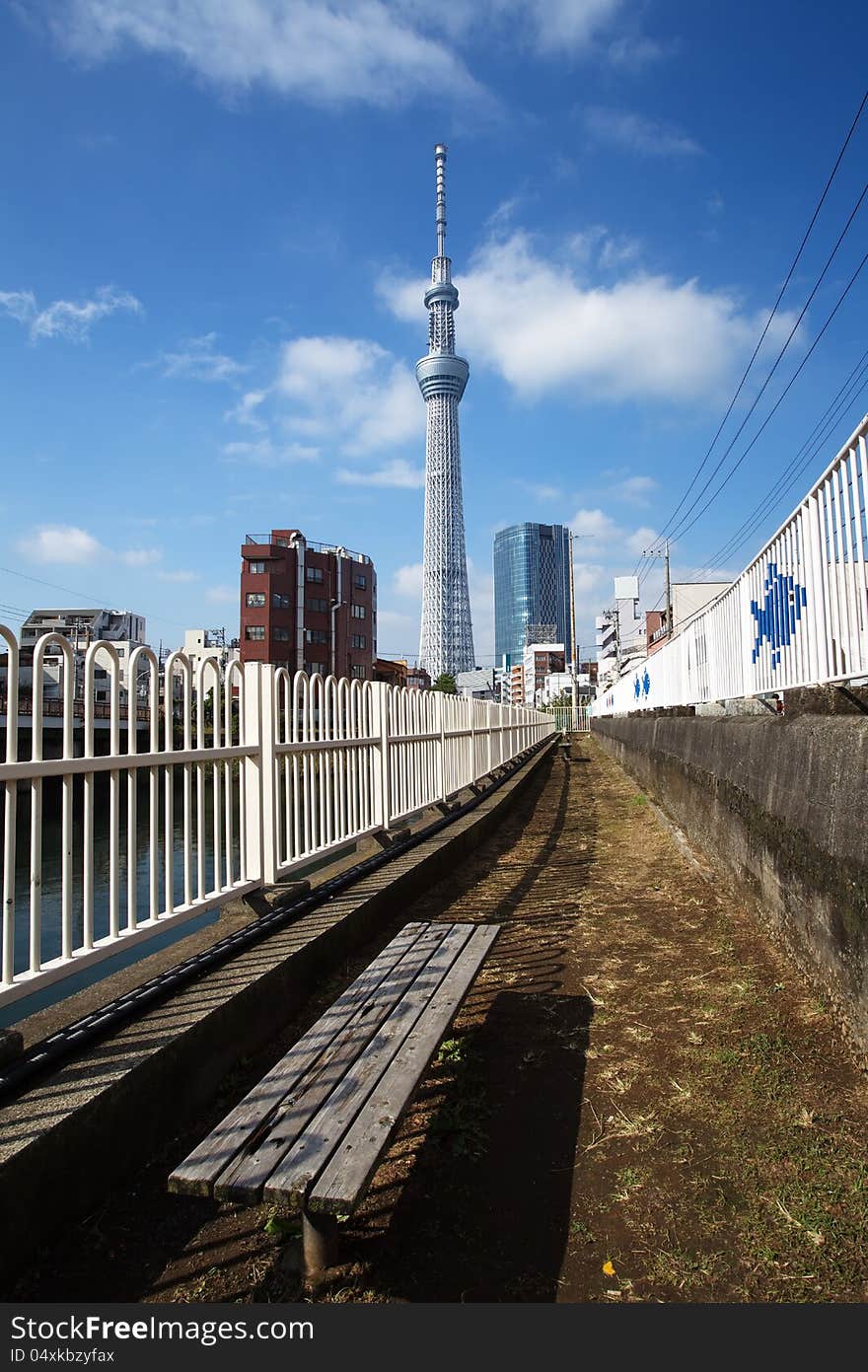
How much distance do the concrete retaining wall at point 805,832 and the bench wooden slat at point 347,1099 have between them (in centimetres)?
158

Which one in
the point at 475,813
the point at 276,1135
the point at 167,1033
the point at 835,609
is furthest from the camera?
the point at 475,813

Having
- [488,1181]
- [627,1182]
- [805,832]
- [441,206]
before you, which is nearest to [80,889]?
[488,1181]

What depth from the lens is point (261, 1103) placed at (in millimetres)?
2230

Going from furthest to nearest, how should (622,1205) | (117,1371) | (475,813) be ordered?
1. (475,813)
2. (622,1205)
3. (117,1371)

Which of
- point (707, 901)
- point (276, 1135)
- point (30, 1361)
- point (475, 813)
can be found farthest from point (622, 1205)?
point (475, 813)

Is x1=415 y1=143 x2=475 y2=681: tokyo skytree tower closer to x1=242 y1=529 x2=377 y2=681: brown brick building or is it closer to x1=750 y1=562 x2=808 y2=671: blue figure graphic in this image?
x1=242 y1=529 x2=377 y2=681: brown brick building

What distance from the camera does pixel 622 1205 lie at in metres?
2.28

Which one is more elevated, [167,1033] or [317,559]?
[317,559]

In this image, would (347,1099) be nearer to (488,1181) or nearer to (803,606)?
(488,1181)

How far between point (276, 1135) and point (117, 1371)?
1.80 feet

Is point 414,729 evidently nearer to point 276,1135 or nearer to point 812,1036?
point 812,1036

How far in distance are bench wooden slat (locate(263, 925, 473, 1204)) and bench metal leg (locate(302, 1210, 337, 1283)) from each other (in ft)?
0.51

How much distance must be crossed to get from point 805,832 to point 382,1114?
92.3 inches

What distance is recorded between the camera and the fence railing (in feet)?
8.69
